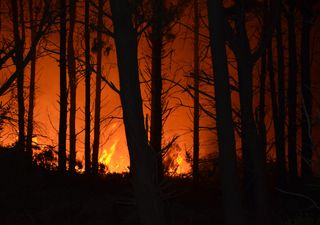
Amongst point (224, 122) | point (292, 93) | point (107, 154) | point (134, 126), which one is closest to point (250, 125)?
point (224, 122)

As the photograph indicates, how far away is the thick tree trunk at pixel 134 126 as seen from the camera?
6.13m

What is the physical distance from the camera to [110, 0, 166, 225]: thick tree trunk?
6133mm

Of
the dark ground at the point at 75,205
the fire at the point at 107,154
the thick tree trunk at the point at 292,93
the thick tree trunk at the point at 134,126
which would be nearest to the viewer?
the thick tree trunk at the point at 134,126

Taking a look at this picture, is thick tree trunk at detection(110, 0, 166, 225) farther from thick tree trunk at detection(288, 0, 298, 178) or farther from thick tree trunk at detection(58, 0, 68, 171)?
thick tree trunk at detection(288, 0, 298, 178)

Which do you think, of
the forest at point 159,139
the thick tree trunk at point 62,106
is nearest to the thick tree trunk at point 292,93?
the forest at point 159,139

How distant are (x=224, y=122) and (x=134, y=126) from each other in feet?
6.08

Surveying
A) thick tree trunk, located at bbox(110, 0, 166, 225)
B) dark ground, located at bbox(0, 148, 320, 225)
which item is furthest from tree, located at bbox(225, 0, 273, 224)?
thick tree trunk, located at bbox(110, 0, 166, 225)

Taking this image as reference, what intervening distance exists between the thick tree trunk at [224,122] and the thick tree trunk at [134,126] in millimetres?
1690

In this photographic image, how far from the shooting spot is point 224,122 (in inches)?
295

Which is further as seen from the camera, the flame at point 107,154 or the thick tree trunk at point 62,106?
the flame at point 107,154

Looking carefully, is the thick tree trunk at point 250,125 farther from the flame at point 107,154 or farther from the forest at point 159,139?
the flame at point 107,154

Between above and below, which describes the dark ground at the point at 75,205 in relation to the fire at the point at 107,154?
below

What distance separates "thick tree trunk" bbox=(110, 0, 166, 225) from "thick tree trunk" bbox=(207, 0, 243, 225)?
66.6 inches

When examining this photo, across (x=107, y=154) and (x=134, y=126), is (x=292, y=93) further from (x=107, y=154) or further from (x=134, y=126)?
(x=134, y=126)
